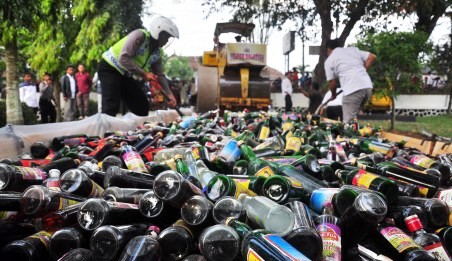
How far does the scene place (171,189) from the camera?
1.61m

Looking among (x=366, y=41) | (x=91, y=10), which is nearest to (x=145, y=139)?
(x=366, y=41)

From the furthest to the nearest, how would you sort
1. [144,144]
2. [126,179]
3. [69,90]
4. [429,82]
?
[429,82]
[69,90]
[144,144]
[126,179]

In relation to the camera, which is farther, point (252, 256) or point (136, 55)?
point (136, 55)

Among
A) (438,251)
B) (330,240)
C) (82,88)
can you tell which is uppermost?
(82,88)

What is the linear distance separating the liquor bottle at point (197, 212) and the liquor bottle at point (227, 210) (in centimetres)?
2

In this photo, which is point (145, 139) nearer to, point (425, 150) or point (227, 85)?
point (425, 150)

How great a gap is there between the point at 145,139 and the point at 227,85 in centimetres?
754

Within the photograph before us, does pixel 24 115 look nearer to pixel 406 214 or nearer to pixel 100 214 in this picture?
pixel 100 214

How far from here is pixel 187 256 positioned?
149cm

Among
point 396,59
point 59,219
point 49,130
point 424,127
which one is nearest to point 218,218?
point 59,219

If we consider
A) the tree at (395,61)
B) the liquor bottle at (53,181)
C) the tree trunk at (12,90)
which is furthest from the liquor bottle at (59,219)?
the tree at (395,61)

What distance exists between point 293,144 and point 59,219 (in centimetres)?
221

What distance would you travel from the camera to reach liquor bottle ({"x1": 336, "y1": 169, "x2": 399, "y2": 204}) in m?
1.97

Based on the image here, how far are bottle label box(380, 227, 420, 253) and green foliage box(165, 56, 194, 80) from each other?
59750mm
